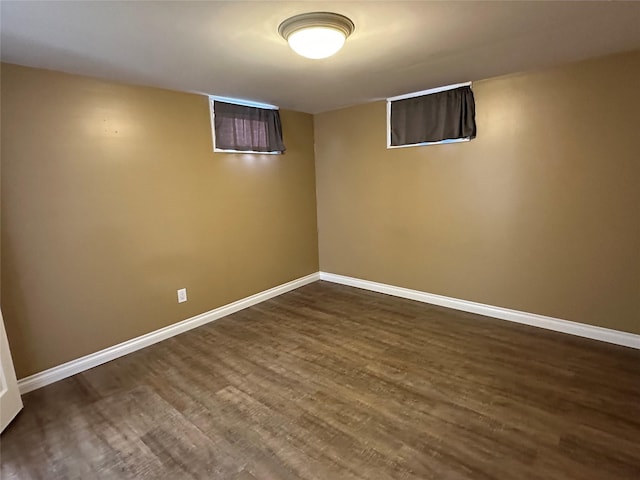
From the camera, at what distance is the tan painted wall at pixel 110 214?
2436 millimetres

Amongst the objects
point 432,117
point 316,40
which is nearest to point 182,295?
point 316,40

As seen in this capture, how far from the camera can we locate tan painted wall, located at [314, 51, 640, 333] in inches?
107

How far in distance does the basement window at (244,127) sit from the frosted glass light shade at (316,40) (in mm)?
1705

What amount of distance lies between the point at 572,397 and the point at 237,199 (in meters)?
3.25

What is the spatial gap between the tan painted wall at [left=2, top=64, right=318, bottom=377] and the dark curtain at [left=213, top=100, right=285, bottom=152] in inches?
5.1

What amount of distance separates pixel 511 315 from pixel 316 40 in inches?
117

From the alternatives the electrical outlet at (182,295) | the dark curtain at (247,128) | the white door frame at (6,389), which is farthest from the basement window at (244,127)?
the white door frame at (6,389)

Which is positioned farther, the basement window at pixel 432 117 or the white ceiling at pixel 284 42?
the basement window at pixel 432 117

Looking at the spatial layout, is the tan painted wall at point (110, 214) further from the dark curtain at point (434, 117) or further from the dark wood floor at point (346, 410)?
the dark curtain at point (434, 117)

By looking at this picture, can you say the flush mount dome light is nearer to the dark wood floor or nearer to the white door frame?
the dark wood floor

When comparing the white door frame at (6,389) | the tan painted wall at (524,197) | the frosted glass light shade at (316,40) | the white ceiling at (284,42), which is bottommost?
the white door frame at (6,389)

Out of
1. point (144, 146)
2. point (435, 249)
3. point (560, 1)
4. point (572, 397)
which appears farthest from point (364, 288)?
point (560, 1)

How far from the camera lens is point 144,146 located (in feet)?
9.86

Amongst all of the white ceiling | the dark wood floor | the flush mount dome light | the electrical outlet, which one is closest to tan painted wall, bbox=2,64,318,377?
the electrical outlet
